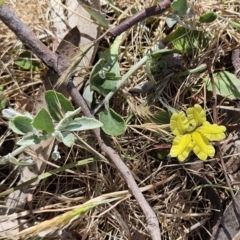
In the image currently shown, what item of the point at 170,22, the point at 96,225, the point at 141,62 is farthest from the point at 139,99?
the point at 96,225

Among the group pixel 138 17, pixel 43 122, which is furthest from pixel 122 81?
pixel 43 122

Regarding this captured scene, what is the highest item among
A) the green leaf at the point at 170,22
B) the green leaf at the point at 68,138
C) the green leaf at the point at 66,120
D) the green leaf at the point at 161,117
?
the green leaf at the point at 66,120

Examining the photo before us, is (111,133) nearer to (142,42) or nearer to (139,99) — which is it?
(139,99)

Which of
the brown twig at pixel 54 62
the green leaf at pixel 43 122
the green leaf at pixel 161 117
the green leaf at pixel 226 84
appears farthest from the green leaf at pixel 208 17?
the green leaf at pixel 43 122

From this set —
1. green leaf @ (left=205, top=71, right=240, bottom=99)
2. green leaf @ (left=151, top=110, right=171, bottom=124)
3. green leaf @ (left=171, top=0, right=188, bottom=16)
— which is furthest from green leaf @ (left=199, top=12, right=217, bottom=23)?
green leaf @ (left=151, top=110, right=171, bottom=124)

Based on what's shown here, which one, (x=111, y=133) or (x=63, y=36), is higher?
(x=63, y=36)

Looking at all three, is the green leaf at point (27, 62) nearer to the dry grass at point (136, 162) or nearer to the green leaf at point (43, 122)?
the dry grass at point (136, 162)
